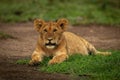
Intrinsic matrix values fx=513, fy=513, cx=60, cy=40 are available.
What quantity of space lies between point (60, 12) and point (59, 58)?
10120 millimetres

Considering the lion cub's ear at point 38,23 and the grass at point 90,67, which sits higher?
the lion cub's ear at point 38,23

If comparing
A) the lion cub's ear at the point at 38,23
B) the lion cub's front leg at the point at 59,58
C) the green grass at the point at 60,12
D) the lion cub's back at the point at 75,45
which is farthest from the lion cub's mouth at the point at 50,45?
the green grass at the point at 60,12

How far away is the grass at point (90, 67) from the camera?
795cm

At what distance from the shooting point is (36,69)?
333 inches

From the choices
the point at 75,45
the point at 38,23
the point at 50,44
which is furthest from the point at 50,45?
the point at 75,45

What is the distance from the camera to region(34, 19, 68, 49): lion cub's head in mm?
8914

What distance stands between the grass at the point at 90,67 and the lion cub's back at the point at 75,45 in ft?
1.50

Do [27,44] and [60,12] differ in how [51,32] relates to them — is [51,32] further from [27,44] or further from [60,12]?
[60,12]

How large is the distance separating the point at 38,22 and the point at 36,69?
3.71 ft

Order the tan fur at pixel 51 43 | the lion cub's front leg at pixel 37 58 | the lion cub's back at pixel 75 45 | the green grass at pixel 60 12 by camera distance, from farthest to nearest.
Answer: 1. the green grass at pixel 60 12
2. the lion cub's back at pixel 75 45
3. the tan fur at pixel 51 43
4. the lion cub's front leg at pixel 37 58

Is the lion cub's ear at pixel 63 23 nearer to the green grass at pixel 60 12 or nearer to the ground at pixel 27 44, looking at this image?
the ground at pixel 27 44

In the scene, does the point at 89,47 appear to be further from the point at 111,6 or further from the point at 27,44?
the point at 111,6

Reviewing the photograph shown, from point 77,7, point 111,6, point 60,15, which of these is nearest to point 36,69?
point 60,15

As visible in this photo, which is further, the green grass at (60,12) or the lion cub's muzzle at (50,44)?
the green grass at (60,12)
